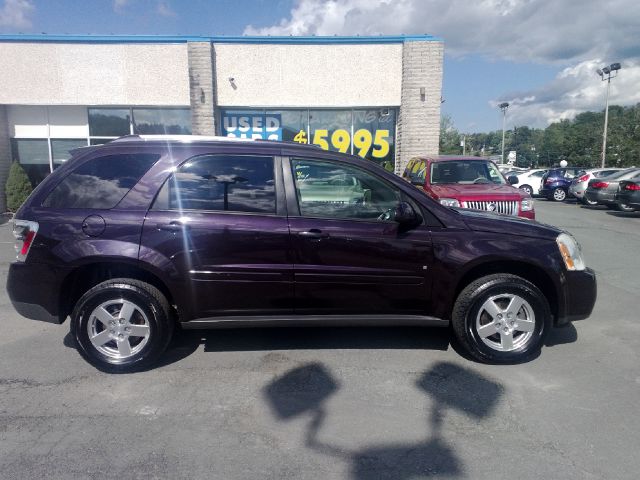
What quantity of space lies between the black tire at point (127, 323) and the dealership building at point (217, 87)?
9875 millimetres

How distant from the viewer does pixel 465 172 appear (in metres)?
8.83

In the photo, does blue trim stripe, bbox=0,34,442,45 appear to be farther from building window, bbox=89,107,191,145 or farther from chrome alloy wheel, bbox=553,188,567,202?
chrome alloy wheel, bbox=553,188,567,202

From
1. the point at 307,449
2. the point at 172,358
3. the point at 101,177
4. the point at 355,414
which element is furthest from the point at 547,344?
the point at 101,177

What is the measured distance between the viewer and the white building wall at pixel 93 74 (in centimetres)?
1266

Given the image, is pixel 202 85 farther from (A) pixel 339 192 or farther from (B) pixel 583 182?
(B) pixel 583 182

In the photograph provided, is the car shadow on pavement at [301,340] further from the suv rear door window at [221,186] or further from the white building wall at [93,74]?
the white building wall at [93,74]

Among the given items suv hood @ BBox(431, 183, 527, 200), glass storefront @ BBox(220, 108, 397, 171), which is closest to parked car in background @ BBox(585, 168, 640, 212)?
glass storefront @ BBox(220, 108, 397, 171)

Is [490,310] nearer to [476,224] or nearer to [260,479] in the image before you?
[476,224]

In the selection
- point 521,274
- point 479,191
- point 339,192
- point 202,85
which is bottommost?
point 521,274

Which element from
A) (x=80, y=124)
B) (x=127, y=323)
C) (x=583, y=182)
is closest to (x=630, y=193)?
(x=583, y=182)

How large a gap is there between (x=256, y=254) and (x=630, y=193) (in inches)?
578

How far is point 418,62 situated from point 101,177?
10.8 meters

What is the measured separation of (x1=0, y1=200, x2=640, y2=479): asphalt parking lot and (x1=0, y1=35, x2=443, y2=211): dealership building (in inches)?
374

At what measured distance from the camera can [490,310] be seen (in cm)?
391
